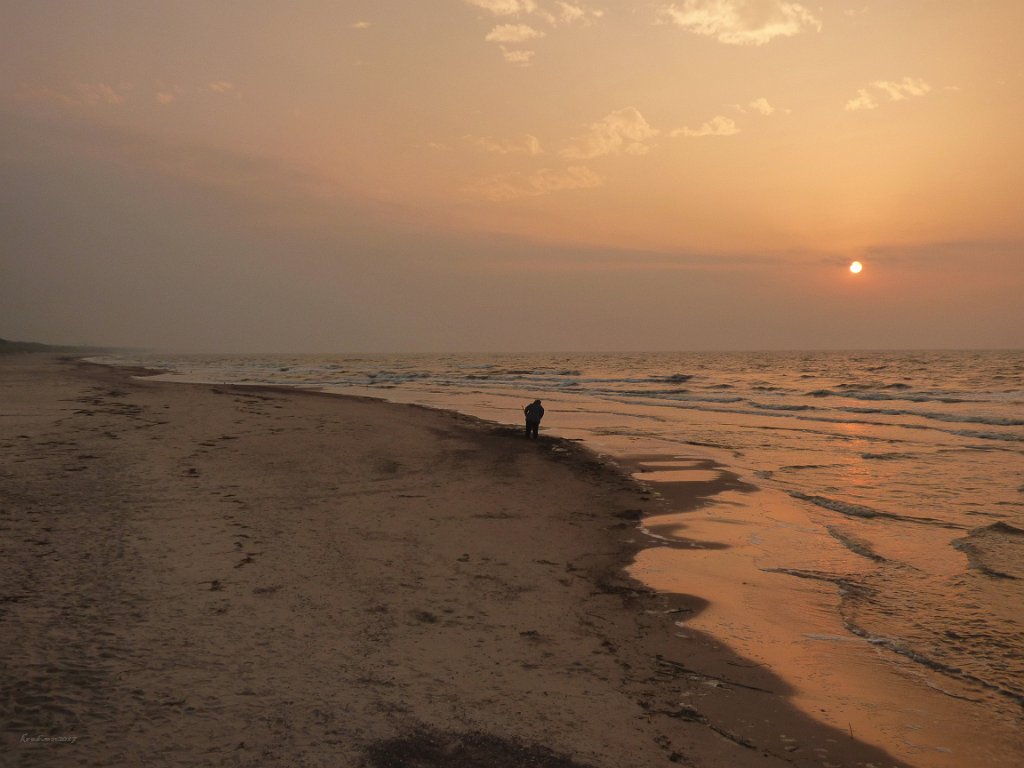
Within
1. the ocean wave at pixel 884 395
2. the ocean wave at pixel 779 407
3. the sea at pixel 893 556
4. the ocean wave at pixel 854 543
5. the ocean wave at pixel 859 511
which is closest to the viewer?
the sea at pixel 893 556

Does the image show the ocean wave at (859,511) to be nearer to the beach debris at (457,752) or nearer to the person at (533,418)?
the person at (533,418)

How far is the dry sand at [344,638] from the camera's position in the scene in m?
4.18

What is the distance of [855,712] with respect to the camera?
5031mm

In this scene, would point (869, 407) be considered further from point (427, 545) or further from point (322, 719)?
point (322, 719)

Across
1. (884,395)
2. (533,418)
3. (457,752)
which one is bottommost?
(457,752)

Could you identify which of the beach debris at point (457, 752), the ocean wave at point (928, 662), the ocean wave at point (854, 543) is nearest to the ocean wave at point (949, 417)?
the ocean wave at point (854, 543)

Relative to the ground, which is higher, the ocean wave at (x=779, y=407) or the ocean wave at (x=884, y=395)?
the ocean wave at (x=884, y=395)

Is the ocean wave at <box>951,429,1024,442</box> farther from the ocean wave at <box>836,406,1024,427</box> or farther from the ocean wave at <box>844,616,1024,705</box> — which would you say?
the ocean wave at <box>844,616,1024,705</box>

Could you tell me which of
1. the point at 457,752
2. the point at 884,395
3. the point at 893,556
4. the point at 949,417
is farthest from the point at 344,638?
the point at 884,395

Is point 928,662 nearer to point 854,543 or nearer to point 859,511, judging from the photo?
point 854,543

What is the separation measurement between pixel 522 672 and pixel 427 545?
349cm

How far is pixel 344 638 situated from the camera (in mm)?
5594

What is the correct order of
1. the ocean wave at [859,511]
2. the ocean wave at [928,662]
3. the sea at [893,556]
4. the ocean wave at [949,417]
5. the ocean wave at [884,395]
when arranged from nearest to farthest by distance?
the sea at [893,556]
the ocean wave at [928,662]
the ocean wave at [859,511]
the ocean wave at [949,417]
the ocean wave at [884,395]

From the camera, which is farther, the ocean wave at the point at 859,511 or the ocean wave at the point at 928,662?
the ocean wave at the point at 859,511
